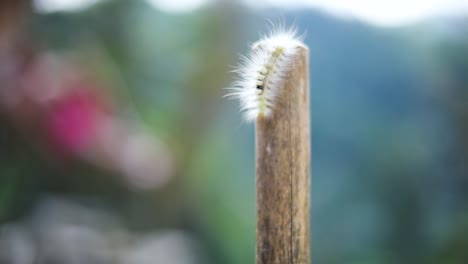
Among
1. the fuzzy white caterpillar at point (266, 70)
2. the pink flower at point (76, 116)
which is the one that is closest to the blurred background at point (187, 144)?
the pink flower at point (76, 116)

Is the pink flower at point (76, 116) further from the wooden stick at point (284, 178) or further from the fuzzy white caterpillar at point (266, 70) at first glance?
the wooden stick at point (284, 178)

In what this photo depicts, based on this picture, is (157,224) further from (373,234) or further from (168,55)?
(373,234)

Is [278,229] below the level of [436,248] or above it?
above

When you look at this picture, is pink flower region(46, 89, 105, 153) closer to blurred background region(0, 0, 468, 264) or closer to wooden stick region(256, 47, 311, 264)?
blurred background region(0, 0, 468, 264)

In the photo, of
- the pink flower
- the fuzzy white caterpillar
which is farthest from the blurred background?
the fuzzy white caterpillar

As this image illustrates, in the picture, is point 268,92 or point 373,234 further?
point 373,234

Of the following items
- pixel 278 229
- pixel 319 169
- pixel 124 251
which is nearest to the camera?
pixel 278 229

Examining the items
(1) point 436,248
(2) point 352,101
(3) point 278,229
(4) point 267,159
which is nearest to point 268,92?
(4) point 267,159

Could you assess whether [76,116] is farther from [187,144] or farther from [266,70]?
[266,70]
